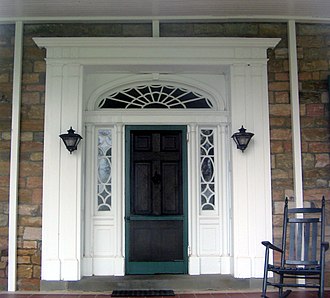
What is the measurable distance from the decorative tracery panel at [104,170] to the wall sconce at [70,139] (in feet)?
1.77

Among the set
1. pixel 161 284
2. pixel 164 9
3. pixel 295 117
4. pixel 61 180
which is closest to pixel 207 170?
pixel 295 117

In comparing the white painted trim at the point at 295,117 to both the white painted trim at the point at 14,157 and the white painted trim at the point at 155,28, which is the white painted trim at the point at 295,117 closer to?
the white painted trim at the point at 155,28

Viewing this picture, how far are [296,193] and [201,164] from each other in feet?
3.84

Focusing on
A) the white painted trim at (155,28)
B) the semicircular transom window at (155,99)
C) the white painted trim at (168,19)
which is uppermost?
the white painted trim at (168,19)

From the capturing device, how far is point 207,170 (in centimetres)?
583

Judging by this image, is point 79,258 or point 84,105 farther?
point 84,105

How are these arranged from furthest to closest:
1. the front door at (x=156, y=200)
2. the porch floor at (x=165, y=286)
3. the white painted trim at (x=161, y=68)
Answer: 1. the front door at (x=156, y=200)
2. the white painted trim at (x=161, y=68)
3. the porch floor at (x=165, y=286)

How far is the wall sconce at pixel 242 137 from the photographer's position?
532 centimetres

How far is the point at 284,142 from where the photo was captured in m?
5.52

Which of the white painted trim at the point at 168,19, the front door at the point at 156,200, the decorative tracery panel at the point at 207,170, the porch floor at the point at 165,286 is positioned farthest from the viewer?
the decorative tracery panel at the point at 207,170

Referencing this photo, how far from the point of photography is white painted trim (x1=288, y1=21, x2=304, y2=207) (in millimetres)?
5414

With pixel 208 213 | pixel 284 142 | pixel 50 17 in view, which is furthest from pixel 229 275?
pixel 50 17

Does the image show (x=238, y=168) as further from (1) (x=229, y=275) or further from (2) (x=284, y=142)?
(1) (x=229, y=275)

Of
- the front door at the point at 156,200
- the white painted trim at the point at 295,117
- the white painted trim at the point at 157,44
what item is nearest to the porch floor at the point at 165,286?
the front door at the point at 156,200
